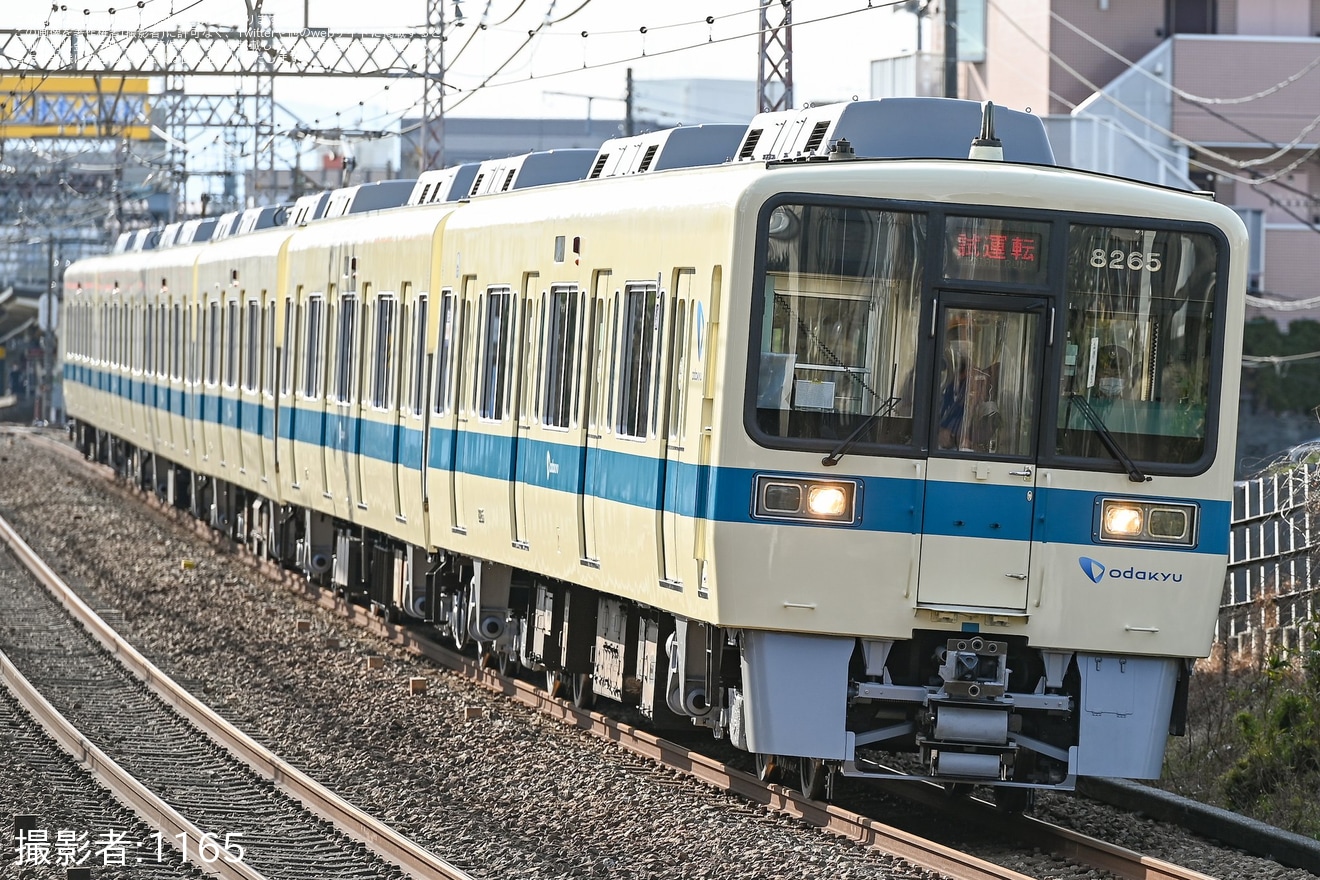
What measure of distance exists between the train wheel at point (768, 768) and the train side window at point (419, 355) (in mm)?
4946

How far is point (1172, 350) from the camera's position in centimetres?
902

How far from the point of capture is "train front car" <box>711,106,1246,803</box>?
893cm

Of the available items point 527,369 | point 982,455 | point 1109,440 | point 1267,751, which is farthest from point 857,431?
point 527,369

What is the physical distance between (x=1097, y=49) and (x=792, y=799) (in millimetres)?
28652

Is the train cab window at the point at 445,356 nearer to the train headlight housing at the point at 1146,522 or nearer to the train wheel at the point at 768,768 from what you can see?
the train wheel at the point at 768,768

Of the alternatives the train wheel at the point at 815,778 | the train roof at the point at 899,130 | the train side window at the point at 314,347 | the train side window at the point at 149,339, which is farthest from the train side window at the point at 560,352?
the train side window at the point at 149,339

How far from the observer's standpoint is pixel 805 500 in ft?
29.4

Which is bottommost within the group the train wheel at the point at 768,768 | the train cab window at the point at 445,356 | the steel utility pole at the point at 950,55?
the train wheel at the point at 768,768

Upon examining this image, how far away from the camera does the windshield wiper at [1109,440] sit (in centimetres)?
898

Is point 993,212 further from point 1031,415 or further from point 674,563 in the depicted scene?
point 674,563

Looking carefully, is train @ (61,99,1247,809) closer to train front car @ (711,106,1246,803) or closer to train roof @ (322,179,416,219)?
train front car @ (711,106,1246,803)

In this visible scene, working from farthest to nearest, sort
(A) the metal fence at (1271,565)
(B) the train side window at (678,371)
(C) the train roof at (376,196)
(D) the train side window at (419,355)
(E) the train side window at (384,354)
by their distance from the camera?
1. (C) the train roof at (376,196)
2. (E) the train side window at (384,354)
3. (D) the train side window at (419,355)
4. (A) the metal fence at (1271,565)
5. (B) the train side window at (678,371)

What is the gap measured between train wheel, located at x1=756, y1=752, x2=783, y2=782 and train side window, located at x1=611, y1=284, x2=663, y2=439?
161cm

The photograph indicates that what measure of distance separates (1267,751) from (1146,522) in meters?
2.17
